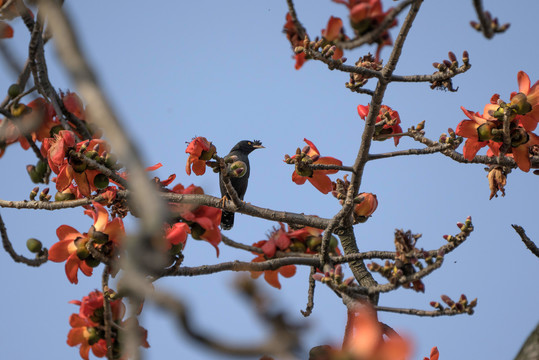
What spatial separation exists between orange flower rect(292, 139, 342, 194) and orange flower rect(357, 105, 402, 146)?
265 millimetres

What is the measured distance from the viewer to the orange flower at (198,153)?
10.0 feet

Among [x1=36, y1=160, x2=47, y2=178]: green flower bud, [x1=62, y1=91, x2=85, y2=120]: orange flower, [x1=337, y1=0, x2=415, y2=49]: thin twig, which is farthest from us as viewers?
[x1=62, y1=91, x2=85, y2=120]: orange flower

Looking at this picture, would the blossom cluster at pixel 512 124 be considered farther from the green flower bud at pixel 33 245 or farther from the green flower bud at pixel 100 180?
Answer: the green flower bud at pixel 33 245

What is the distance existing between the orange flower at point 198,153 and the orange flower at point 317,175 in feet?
1.46

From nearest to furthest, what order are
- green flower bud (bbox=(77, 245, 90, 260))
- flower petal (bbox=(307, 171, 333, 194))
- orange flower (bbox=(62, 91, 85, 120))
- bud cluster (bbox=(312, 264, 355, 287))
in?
1. bud cluster (bbox=(312, 264, 355, 287))
2. green flower bud (bbox=(77, 245, 90, 260))
3. flower petal (bbox=(307, 171, 333, 194))
4. orange flower (bbox=(62, 91, 85, 120))

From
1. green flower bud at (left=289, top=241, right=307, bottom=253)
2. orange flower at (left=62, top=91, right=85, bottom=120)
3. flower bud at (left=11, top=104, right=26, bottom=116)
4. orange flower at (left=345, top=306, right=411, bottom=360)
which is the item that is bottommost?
orange flower at (left=345, top=306, right=411, bottom=360)

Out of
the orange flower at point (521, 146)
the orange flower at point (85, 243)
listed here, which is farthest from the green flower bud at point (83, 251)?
the orange flower at point (521, 146)

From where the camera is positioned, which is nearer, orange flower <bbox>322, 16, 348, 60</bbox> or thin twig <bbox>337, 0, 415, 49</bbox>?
thin twig <bbox>337, 0, 415, 49</bbox>

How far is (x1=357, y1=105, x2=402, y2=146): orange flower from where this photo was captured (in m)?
3.11

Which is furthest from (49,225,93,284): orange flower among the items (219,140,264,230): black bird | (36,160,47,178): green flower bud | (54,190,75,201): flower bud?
(219,140,264,230): black bird

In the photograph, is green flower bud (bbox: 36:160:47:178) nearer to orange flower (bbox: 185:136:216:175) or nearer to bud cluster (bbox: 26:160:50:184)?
bud cluster (bbox: 26:160:50:184)

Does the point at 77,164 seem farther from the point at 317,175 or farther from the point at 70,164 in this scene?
the point at 317,175

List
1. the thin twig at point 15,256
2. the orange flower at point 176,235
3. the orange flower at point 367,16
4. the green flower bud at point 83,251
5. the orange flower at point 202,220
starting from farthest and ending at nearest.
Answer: the thin twig at point 15,256 → the orange flower at point 202,220 → the green flower bud at point 83,251 → the orange flower at point 176,235 → the orange flower at point 367,16

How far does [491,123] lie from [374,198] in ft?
2.30
